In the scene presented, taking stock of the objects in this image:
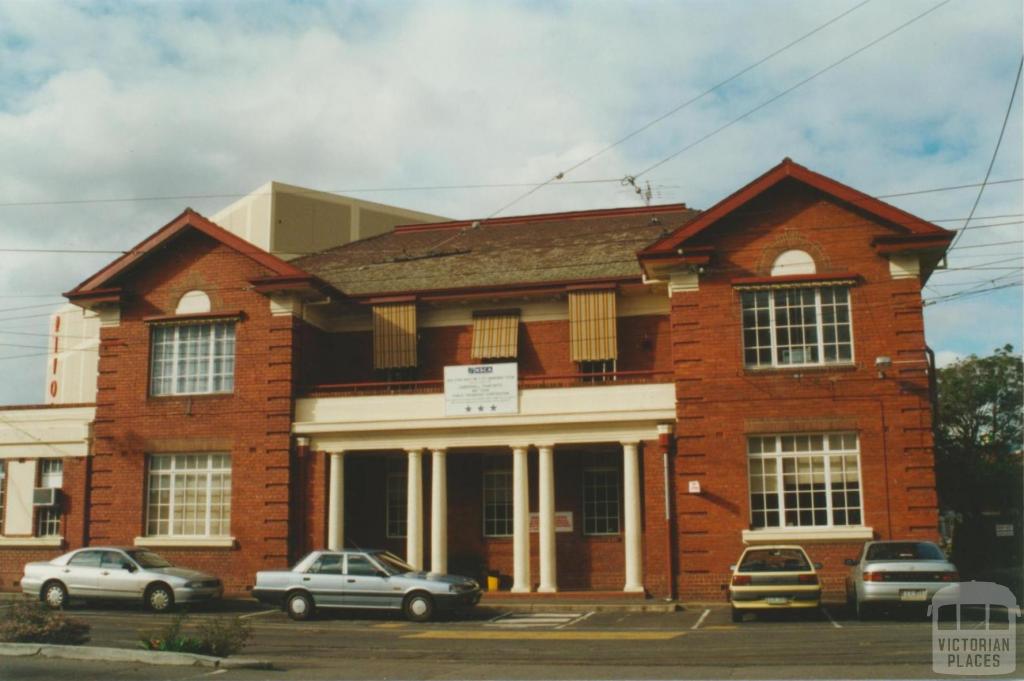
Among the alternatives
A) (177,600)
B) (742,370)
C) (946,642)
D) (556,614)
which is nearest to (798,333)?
(742,370)

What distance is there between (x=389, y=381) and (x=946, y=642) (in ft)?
55.2

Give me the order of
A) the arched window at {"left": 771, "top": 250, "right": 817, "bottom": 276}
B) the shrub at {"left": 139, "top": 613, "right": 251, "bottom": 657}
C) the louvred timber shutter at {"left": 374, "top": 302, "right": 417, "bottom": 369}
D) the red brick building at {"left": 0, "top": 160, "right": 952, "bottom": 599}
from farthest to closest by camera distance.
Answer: the louvred timber shutter at {"left": 374, "top": 302, "right": 417, "bottom": 369}, the arched window at {"left": 771, "top": 250, "right": 817, "bottom": 276}, the red brick building at {"left": 0, "top": 160, "right": 952, "bottom": 599}, the shrub at {"left": 139, "top": 613, "right": 251, "bottom": 657}

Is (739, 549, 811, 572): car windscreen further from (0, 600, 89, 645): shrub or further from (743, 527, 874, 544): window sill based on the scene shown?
(0, 600, 89, 645): shrub

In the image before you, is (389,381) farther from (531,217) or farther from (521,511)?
(531,217)

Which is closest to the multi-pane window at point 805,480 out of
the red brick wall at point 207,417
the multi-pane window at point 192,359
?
the red brick wall at point 207,417

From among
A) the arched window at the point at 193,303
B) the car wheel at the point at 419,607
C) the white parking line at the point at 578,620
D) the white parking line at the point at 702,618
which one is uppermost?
the arched window at the point at 193,303

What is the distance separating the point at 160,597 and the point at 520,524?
26.9ft

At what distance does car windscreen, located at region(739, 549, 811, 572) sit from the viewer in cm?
1983

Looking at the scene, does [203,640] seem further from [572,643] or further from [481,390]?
[481,390]

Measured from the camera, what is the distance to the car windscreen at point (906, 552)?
63.2 feet

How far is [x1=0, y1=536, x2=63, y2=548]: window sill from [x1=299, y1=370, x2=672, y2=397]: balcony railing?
775 cm

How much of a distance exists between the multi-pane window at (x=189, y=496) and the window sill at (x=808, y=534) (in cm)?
1303

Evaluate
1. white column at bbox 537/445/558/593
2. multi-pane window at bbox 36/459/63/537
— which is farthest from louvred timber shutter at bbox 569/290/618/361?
multi-pane window at bbox 36/459/63/537

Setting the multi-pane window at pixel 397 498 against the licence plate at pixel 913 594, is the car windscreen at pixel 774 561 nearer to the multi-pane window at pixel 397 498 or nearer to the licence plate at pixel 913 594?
the licence plate at pixel 913 594
